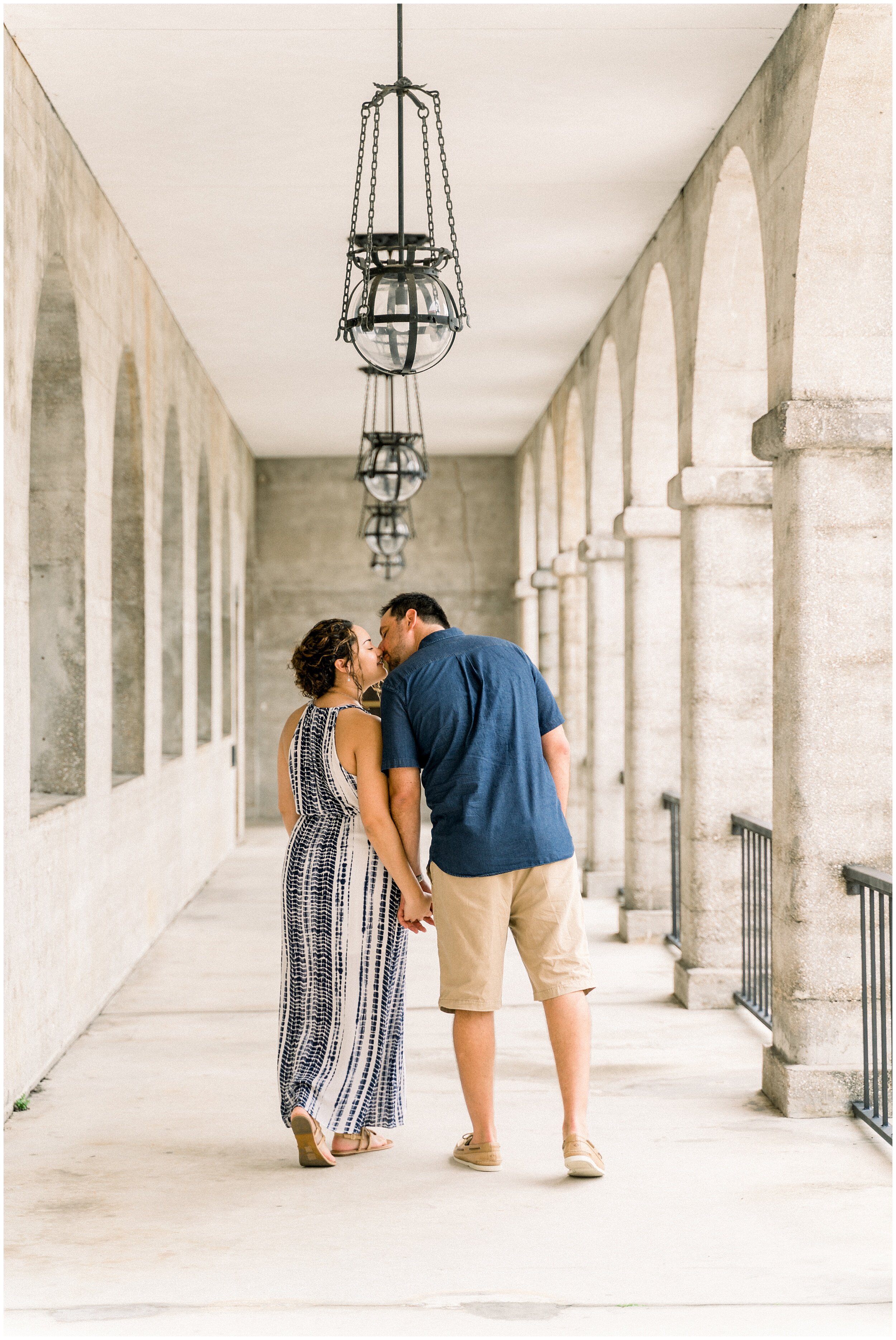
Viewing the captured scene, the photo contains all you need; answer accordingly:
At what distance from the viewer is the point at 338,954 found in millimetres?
4082

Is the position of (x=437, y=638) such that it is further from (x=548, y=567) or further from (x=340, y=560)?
(x=340, y=560)

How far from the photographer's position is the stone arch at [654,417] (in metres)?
7.97

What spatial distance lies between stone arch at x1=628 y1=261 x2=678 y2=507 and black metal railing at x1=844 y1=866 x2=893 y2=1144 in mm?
3741

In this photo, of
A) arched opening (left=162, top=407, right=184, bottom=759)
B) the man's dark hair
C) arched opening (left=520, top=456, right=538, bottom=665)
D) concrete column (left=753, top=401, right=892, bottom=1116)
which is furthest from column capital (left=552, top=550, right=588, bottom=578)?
the man's dark hair

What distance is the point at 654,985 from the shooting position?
681 centimetres

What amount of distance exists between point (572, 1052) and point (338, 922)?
76 cm

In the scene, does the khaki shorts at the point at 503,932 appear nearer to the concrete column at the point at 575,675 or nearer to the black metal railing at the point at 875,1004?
the black metal railing at the point at 875,1004

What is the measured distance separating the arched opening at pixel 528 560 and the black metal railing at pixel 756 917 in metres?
8.50

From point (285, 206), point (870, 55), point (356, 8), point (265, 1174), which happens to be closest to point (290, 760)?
point (265, 1174)

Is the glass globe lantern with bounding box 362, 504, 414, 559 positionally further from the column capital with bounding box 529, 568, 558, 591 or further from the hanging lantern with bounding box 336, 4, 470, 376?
the hanging lantern with bounding box 336, 4, 470, 376

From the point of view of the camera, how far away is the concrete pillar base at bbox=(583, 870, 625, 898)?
32.2 ft

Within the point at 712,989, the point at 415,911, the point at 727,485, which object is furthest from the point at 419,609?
the point at 712,989

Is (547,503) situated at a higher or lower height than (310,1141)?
higher

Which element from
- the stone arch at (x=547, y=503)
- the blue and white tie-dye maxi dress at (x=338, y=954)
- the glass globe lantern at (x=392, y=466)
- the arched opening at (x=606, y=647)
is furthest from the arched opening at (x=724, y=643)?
the stone arch at (x=547, y=503)
